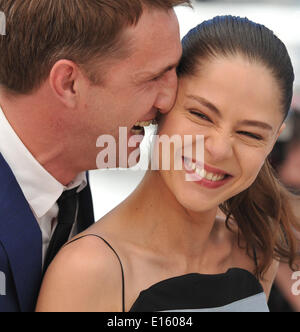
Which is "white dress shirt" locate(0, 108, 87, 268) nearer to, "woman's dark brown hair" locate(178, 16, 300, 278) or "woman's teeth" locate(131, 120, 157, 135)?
"woman's teeth" locate(131, 120, 157, 135)

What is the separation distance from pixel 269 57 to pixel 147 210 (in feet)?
1.81

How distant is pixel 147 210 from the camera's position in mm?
1725

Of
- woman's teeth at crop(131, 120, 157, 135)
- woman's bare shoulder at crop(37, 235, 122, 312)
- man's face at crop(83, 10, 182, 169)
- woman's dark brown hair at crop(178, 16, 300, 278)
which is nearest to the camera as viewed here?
woman's bare shoulder at crop(37, 235, 122, 312)

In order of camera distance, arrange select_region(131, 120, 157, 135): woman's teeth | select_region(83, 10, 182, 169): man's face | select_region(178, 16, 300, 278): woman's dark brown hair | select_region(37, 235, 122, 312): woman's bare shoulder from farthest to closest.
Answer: select_region(131, 120, 157, 135): woman's teeth < select_region(83, 10, 182, 169): man's face < select_region(178, 16, 300, 278): woman's dark brown hair < select_region(37, 235, 122, 312): woman's bare shoulder

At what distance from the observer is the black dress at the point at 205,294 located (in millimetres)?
1617

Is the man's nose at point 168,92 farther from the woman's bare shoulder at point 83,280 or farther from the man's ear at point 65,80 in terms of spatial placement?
the woman's bare shoulder at point 83,280

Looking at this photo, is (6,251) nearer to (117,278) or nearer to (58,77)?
(117,278)

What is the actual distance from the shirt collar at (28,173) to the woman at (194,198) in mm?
215

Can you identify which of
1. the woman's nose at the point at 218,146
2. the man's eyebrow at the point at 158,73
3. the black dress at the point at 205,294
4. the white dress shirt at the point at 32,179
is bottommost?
the black dress at the point at 205,294

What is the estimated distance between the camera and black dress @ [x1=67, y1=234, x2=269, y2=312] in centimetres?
162

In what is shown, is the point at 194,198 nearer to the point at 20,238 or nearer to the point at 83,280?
the point at 83,280

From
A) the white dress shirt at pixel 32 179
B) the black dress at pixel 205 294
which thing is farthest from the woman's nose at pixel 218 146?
the white dress shirt at pixel 32 179

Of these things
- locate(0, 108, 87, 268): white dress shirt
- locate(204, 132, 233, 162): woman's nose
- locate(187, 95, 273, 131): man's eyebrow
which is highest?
locate(187, 95, 273, 131): man's eyebrow

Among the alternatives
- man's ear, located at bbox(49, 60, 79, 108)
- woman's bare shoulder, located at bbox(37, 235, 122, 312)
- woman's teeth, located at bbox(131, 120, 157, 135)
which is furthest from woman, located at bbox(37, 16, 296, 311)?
man's ear, located at bbox(49, 60, 79, 108)
